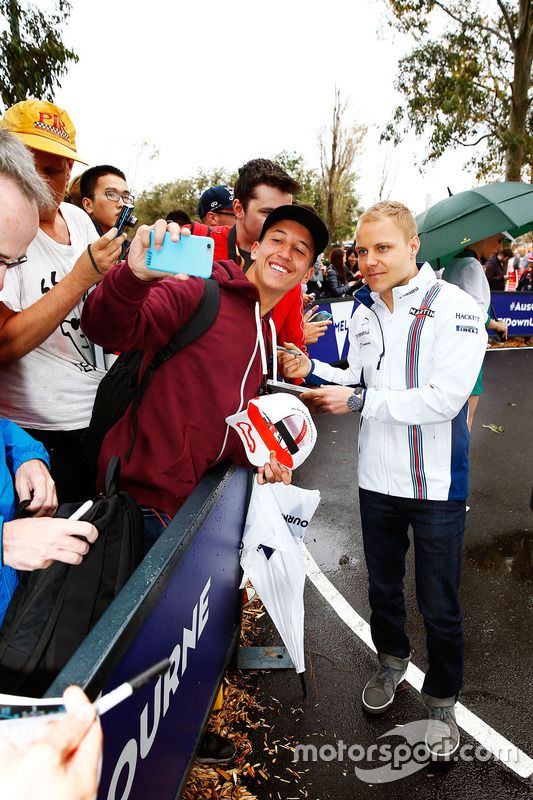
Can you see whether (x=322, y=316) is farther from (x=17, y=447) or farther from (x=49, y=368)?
(x=17, y=447)

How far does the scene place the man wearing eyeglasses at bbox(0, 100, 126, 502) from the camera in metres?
1.90

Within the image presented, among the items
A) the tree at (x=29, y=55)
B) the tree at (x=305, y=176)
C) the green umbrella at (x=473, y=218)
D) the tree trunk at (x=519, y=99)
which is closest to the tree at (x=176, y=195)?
the tree at (x=305, y=176)

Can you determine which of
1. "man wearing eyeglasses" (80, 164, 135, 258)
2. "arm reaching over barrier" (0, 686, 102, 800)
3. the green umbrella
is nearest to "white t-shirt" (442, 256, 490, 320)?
the green umbrella

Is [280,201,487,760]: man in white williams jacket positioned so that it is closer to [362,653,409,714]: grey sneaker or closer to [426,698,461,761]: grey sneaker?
[426,698,461,761]: grey sneaker

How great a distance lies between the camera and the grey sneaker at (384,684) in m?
2.62

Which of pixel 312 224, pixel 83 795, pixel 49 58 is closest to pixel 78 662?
pixel 83 795

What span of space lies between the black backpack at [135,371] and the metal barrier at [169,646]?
409 mm

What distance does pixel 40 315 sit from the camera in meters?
1.89

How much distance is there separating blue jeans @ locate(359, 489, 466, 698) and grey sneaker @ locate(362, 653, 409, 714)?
279mm

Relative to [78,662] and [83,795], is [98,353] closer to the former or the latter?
[78,662]

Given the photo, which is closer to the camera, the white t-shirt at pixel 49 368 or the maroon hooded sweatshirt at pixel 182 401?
the maroon hooded sweatshirt at pixel 182 401

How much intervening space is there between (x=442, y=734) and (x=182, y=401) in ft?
6.40

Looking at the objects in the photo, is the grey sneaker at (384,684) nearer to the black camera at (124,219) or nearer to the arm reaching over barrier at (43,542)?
the arm reaching over barrier at (43,542)

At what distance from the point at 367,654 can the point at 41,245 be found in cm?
278
